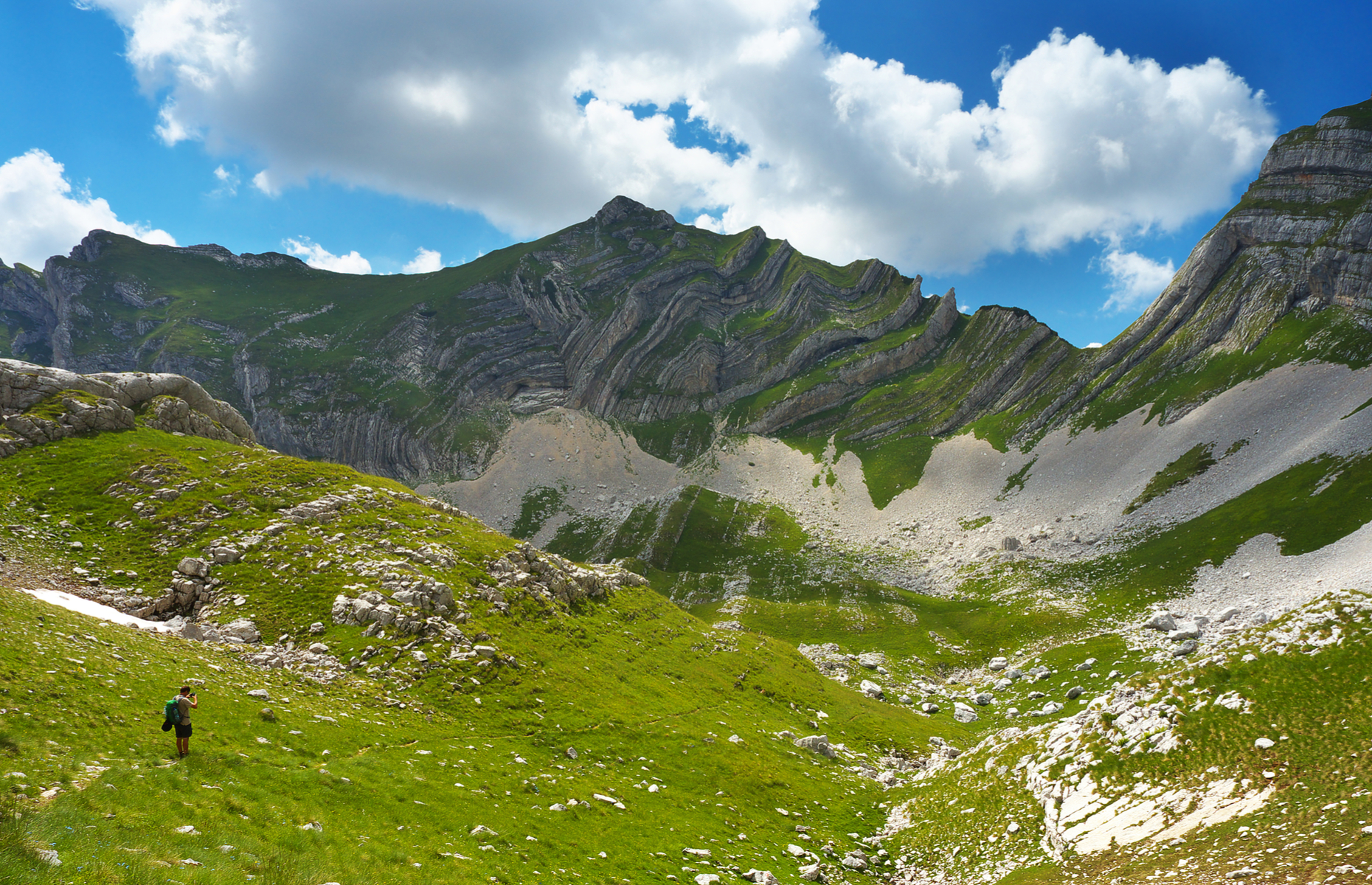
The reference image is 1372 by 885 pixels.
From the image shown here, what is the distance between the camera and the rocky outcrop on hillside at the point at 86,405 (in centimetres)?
4481

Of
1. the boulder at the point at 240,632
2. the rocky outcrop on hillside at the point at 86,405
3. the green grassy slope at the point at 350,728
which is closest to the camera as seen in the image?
the green grassy slope at the point at 350,728

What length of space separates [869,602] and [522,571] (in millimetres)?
74140

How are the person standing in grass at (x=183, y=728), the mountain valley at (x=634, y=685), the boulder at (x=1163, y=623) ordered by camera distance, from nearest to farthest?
the mountain valley at (x=634, y=685) → the person standing in grass at (x=183, y=728) → the boulder at (x=1163, y=623)

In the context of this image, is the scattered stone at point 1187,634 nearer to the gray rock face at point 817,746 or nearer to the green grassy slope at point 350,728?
the green grassy slope at point 350,728

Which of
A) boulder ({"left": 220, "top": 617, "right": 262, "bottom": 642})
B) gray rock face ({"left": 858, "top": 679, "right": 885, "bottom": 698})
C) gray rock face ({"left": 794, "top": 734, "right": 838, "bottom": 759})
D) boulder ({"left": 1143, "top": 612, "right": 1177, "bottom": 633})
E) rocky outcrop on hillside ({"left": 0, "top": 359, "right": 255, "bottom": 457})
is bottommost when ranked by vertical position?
boulder ({"left": 220, "top": 617, "right": 262, "bottom": 642})

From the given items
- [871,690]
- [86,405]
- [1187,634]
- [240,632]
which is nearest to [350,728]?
[240,632]

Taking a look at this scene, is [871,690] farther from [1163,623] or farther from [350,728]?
[350,728]

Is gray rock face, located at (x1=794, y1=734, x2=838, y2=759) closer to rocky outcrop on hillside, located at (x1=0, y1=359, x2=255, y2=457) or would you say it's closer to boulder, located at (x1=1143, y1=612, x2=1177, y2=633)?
boulder, located at (x1=1143, y1=612, x2=1177, y2=633)

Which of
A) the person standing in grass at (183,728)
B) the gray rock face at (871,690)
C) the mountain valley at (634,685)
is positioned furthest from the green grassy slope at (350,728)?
the gray rock face at (871,690)

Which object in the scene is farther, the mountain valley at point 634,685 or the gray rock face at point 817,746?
the gray rock face at point 817,746

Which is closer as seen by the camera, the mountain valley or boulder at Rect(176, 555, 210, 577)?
the mountain valley

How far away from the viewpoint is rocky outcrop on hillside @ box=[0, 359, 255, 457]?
4481cm

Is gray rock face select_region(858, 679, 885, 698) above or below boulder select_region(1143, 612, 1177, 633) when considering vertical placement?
below

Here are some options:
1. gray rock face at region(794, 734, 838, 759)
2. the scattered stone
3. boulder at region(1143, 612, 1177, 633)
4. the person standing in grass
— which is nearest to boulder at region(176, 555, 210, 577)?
the person standing in grass
